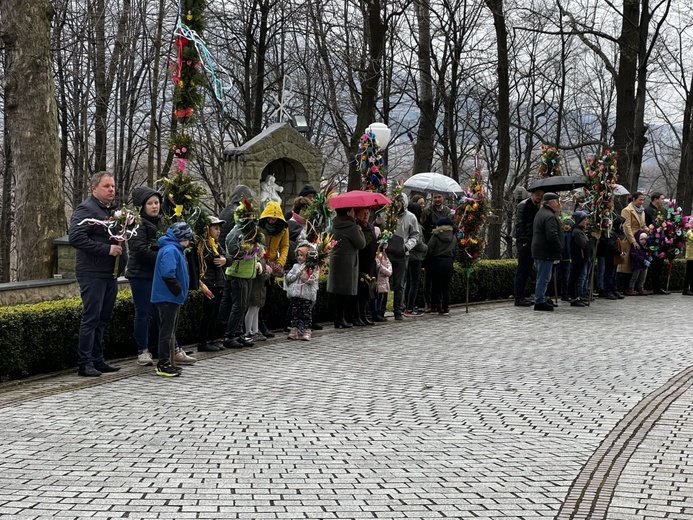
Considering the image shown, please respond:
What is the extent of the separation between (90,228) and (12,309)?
1.12m

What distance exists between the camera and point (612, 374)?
406 inches

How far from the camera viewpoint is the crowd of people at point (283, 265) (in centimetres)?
949

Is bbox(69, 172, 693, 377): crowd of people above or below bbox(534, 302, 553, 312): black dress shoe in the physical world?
above

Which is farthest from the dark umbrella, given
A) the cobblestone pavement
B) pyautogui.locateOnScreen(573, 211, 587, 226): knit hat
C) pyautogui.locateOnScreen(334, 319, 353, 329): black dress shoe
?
the cobblestone pavement

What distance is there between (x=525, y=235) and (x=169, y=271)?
9488 mm

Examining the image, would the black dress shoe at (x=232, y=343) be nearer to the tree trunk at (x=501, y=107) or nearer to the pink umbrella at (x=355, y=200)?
the pink umbrella at (x=355, y=200)

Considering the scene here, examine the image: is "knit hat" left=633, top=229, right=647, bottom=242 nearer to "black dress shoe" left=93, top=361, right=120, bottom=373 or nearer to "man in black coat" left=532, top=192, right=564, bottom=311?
"man in black coat" left=532, top=192, right=564, bottom=311

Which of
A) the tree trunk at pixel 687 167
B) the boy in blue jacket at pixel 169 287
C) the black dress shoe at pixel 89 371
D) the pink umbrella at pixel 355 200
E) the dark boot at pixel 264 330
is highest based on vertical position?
the tree trunk at pixel 687 167

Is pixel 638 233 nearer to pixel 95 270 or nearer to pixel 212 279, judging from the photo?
pixel 212 279

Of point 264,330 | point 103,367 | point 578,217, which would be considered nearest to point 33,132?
point 264,330

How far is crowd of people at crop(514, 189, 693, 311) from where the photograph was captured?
16.5m

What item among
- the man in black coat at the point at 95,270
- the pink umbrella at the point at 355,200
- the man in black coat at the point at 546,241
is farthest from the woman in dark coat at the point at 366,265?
the man in black coat at the point at 95,270

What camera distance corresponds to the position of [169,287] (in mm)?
9367

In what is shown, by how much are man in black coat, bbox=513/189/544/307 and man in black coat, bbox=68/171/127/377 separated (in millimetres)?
9404
